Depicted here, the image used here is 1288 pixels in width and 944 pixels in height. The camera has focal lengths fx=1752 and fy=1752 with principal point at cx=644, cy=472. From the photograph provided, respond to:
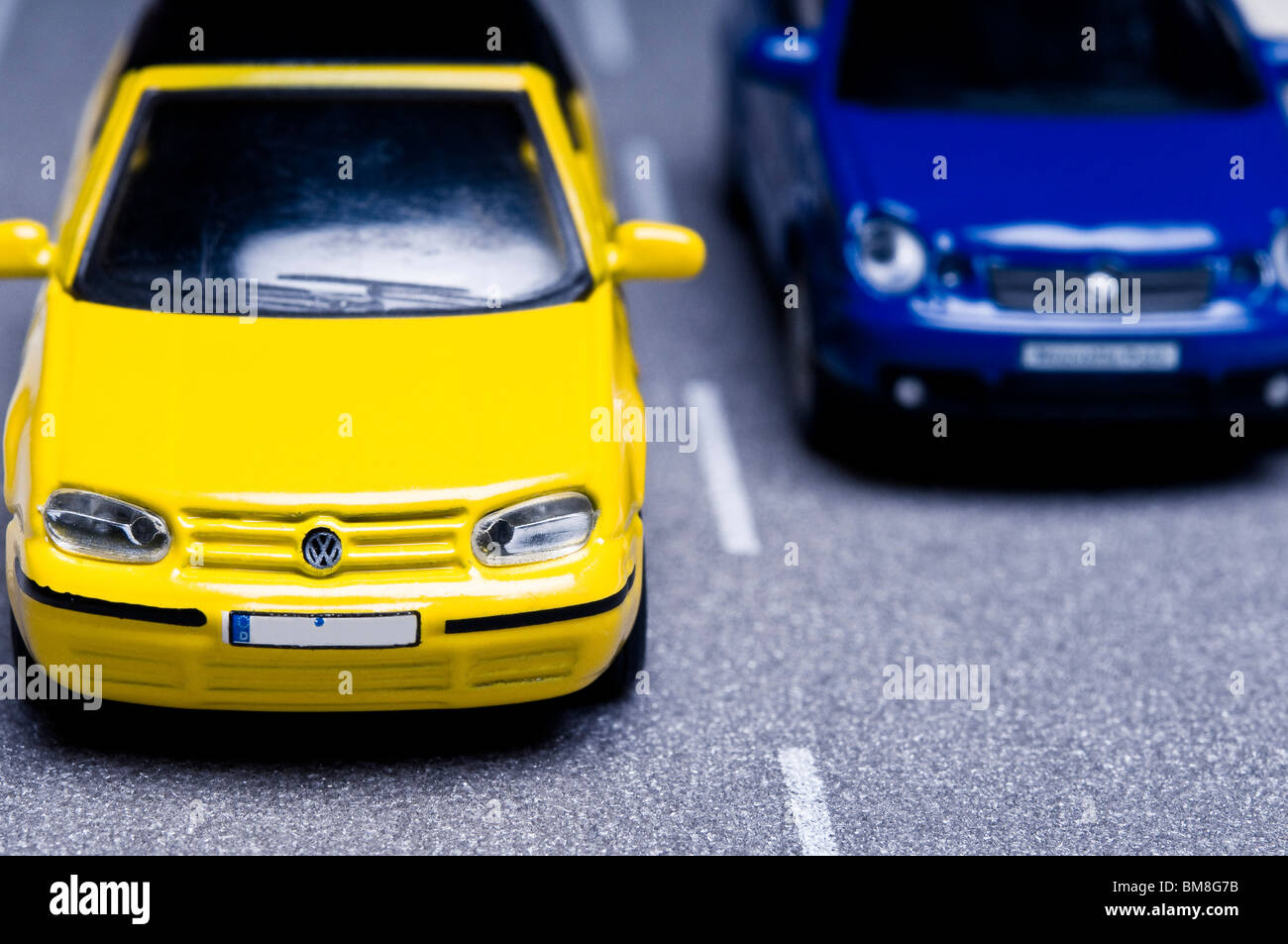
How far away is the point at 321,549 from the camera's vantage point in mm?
4402

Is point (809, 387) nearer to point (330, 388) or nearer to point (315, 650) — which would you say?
point (330, 388)

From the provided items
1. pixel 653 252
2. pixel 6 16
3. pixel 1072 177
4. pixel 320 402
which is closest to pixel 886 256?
pixel 1072 177

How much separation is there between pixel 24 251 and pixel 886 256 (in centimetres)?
308

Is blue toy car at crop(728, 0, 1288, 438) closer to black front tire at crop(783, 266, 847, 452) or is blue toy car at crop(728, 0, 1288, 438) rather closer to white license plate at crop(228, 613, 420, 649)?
black front tire at crop(783, 266, 847, 452)

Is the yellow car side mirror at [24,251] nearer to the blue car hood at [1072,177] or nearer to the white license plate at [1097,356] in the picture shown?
the blue car hood at [1072,177]

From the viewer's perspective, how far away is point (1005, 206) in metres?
6.53

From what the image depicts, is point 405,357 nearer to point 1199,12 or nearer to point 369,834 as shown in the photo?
point 369,834

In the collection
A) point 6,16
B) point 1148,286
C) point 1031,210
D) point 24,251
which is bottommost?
point 6,16

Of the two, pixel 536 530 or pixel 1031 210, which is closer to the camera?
pixel 536 530

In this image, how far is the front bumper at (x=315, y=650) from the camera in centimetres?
436

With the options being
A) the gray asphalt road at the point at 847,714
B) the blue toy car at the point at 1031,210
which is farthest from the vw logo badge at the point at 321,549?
the blue toy car at the point at 1031,210

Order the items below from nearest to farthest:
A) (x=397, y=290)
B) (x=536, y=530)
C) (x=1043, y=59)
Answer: (x=536, y=530) → (x=397, y=290) → (x=1043, y=59)
